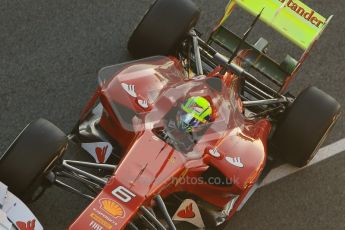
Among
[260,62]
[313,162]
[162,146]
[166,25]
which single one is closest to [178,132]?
[162,146]

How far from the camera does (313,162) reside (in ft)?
12.2

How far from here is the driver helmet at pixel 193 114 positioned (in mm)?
2975

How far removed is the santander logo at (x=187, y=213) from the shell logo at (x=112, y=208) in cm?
49

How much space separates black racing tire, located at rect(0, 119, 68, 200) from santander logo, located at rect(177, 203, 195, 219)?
24.1 inches

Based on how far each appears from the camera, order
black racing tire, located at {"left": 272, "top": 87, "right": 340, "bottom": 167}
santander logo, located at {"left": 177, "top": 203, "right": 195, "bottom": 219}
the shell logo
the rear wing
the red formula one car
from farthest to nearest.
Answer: the rear wing, black racing tire, located at {"left": 272, "top": 87, "right": 340, "bottom": 167}, santander logo, located at {"left": 177, "top": 203, "right": 195, "bottom": 219}, the red formula one car, the shell logo

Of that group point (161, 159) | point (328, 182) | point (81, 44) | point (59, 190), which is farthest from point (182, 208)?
point (81, 44)

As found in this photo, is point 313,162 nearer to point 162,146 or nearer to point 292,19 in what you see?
point 292,19

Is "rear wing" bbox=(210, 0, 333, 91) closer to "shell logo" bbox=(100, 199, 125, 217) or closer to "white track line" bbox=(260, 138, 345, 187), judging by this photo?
"white track line" bbox=(260, 138, 345, 187)

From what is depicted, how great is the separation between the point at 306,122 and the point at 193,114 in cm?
63

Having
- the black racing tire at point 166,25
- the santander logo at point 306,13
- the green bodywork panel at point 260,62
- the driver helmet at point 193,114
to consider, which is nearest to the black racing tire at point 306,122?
the green bodywork panel at point 260,62

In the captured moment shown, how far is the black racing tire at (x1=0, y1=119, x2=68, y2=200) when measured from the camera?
289cm

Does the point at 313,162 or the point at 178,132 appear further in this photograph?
the point at 313,162

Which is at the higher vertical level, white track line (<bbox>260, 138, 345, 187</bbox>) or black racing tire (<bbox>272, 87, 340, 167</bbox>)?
black racing tire (<bbox>272, 87, 340, 167</bbox>)

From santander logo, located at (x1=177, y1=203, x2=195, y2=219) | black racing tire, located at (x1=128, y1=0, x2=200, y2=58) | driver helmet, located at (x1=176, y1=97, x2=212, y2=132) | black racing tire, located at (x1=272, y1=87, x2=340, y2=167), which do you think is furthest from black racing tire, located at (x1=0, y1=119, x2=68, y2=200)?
black racing tire, located at (x1=272, y1=87, x2=340, y2=167)
